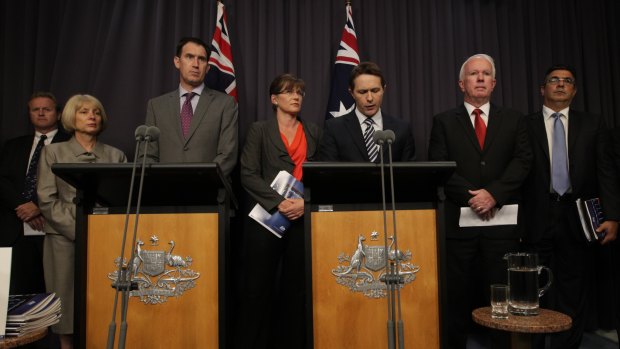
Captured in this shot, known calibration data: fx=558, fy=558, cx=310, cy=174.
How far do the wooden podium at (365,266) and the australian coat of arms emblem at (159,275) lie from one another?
0.48 m

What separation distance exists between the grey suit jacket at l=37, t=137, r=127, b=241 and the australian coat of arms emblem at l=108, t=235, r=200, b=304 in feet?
3.54

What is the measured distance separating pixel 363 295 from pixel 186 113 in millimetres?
1745

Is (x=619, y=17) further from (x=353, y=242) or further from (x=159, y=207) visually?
(x=159, y=207)

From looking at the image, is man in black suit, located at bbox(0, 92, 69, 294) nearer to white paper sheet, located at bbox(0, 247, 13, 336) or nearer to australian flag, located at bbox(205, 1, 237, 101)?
australian flag, located at bbox(205, 1, 237, 101)

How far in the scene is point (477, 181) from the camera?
318 centimetres

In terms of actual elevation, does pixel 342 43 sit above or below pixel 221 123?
above

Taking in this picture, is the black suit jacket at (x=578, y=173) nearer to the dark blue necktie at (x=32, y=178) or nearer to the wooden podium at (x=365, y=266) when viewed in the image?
the wooden podium at (x=365, y=266)

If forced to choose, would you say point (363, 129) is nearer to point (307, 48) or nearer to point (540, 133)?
point (540, 133)

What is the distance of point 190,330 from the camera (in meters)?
2.16

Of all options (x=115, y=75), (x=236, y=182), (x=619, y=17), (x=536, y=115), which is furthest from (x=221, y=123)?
(x=619, y=17)

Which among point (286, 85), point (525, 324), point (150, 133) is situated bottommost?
point (525, 324)

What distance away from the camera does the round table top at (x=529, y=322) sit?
6.88 feet

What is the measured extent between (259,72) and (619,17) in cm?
301

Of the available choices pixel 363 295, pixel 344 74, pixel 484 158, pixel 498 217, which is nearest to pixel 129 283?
pixel 363 295
